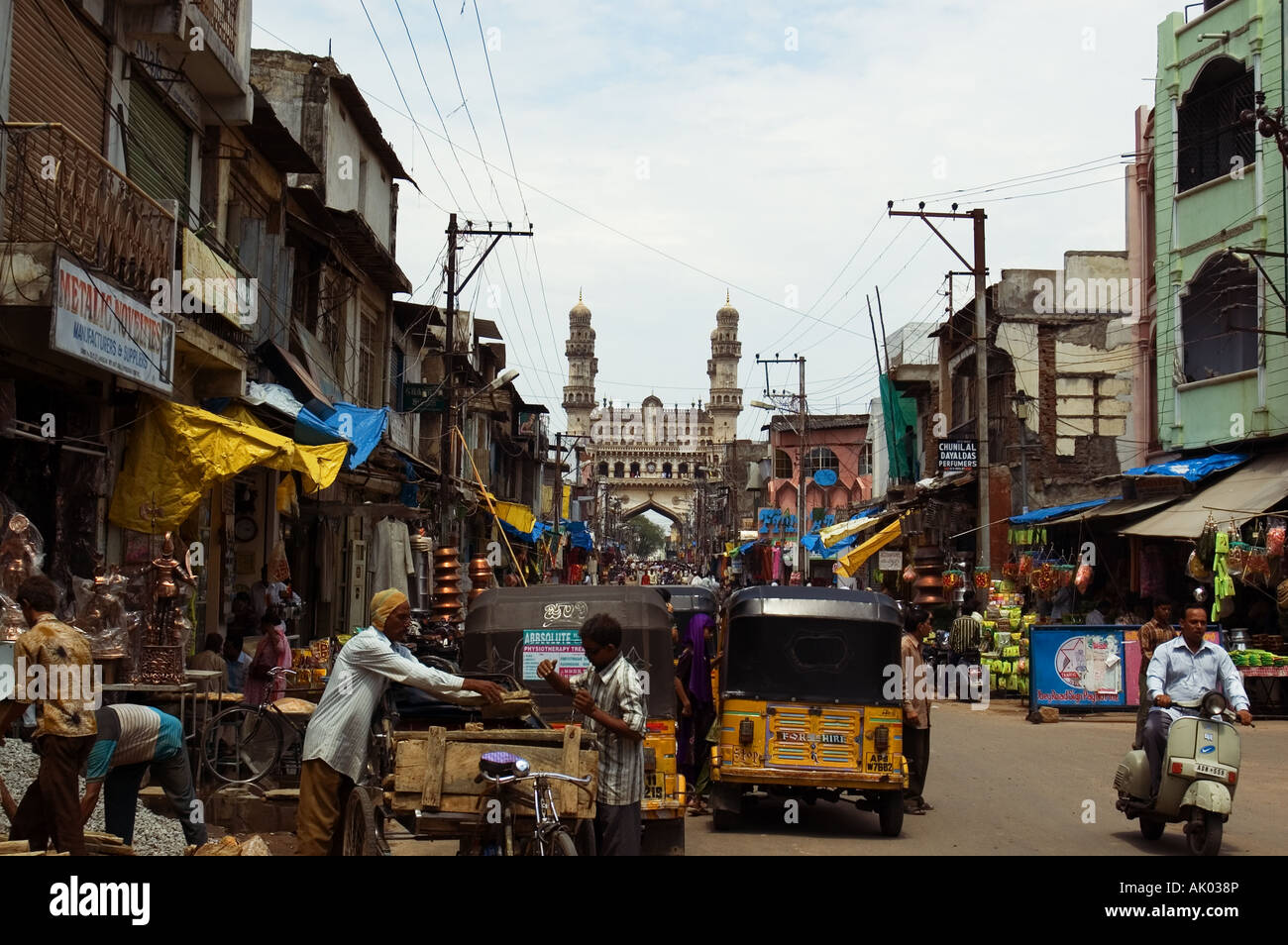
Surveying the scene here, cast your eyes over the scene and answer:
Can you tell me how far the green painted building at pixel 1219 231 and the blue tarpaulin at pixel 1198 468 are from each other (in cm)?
38

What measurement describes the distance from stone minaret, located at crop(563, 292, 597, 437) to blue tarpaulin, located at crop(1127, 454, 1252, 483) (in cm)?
13403

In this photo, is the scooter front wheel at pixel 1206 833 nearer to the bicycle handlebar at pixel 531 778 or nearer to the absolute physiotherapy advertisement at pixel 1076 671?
the bicycle handlebar at pixel 531 778

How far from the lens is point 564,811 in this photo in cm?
607

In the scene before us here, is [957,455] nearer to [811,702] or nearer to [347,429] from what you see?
[347,429]

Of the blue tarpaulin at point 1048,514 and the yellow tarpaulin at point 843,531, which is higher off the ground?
the blue tarpaulin at point 1048,514

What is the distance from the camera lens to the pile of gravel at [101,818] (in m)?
8.25

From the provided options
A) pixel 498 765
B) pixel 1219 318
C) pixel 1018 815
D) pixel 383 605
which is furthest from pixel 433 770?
pixel 1219 318

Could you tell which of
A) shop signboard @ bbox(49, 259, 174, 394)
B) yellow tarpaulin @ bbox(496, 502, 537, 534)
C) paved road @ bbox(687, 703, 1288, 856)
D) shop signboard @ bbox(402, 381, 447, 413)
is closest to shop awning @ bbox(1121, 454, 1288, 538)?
paved road @ bbox(687, 703, 1288, 856)

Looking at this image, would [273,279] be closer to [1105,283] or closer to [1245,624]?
Result: [1245,624]

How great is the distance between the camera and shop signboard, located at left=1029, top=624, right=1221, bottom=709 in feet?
62.0

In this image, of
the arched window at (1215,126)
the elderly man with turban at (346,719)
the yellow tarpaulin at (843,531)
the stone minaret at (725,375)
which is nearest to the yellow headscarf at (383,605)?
the elderly man with turban at (346,719)
